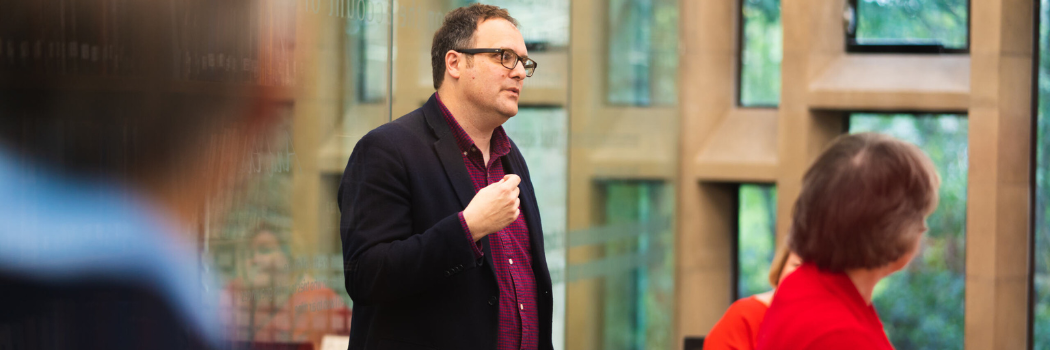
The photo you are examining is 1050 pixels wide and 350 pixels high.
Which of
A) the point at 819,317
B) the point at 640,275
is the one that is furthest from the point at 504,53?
the point at 640,275

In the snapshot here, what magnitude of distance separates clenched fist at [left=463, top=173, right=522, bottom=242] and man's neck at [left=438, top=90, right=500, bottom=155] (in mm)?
267

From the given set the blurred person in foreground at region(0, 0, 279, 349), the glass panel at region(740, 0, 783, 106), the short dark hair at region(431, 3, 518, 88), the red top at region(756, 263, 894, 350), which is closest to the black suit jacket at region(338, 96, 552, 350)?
the short dark hair at region(431, 3, 518, 88)

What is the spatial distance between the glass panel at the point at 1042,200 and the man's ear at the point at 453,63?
4.28m

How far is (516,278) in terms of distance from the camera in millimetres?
1896

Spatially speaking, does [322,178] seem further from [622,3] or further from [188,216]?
[622,3]

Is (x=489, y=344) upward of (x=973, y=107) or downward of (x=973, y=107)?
downward

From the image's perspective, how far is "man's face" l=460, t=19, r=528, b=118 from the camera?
188 cm

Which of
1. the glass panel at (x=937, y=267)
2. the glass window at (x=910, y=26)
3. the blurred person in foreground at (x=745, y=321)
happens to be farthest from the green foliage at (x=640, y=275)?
the blurred person in foreground at (x=745, y=321)

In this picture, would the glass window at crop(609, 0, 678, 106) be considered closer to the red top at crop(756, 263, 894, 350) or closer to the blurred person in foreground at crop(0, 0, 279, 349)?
the blurred person in foreground at crop(0, 0, 279, 349)

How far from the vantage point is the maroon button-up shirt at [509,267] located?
186cm

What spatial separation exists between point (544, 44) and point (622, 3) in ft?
3.49

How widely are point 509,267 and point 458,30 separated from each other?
0.48 m

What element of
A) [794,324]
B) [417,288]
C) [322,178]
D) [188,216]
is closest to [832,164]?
[794,324]

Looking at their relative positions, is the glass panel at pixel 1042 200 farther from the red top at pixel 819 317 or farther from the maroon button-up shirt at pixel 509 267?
the red top at pixel 819 317
